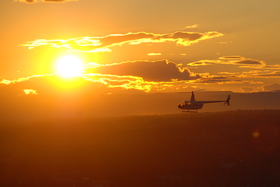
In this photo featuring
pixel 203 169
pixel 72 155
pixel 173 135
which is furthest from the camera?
pixel 173 135

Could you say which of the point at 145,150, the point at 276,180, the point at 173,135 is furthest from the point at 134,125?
the point at 276,180

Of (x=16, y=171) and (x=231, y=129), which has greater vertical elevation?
(x=231, y=129)

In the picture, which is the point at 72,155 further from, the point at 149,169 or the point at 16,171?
the point at 149,169

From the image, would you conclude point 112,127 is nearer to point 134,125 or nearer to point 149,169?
point 134,125

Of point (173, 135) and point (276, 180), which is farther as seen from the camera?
point (173, 135)

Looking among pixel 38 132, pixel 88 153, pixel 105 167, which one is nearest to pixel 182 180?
pixel 105 167

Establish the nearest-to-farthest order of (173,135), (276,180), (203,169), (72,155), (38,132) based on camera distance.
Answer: (276,180) → (203,169) → (72,155) → (173,135) → (38,132)
